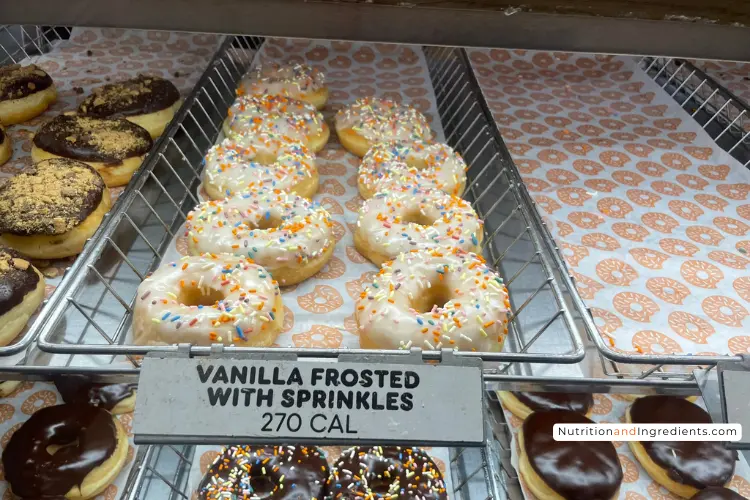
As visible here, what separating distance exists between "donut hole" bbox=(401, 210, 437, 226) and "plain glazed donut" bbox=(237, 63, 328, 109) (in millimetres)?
1037

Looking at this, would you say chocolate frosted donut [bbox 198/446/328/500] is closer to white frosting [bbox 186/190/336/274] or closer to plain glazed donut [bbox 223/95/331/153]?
white frosting [bbox 186/190/336/274]

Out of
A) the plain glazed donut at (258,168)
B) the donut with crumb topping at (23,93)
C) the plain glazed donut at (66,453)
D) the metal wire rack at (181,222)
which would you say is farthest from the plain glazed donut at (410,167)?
the donut with crumb topping at (23,93)

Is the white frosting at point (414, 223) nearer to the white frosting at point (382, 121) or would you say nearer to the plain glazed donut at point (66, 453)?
the white frosting at point (382, 121)

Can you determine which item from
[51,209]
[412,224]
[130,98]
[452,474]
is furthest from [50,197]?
[452,474]

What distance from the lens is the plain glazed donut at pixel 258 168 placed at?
2.29 metres

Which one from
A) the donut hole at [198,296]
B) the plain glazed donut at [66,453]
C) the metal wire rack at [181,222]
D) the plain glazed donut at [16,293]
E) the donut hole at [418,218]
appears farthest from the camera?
the donut hole at [418,218]

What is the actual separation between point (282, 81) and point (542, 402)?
202 centimetres

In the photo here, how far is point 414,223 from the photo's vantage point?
2182 millimetres

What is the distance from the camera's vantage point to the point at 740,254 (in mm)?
2297

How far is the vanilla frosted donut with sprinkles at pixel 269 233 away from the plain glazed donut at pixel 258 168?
0.42 ft

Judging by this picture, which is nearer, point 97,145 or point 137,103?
point 97,145

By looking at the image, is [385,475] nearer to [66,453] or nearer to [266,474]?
[266,474]

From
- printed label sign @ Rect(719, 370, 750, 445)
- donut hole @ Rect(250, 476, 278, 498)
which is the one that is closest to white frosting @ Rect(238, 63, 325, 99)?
donut hole @ Rect(250, 476, 278, 498)

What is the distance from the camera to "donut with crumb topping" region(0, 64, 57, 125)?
2.62 m
